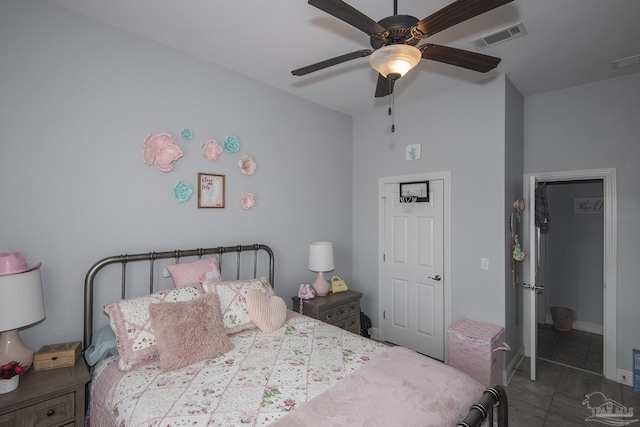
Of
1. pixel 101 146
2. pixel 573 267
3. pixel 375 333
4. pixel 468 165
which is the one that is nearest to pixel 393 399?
pixel 101 146

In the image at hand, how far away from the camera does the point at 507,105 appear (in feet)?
9.77

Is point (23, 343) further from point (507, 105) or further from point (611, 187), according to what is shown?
point (611, 187)

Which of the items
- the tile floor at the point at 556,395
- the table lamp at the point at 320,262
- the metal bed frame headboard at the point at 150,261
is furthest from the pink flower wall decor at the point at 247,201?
the tile floor at the point at 556,395

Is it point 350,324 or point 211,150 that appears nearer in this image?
point 211,150

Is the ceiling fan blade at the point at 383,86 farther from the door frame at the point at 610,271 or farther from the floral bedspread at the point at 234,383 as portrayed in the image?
the door frame at the point at 610,271

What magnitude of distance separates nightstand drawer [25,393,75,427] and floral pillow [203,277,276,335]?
2.89 feet

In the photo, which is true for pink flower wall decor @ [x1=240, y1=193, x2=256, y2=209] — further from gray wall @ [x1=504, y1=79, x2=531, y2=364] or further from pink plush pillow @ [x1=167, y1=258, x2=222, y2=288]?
gray wall @ [x1=504, y1=79, x2=531, y2=364]

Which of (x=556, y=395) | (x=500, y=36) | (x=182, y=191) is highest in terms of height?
(x=500, y=36)

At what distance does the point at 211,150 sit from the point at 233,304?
1337 millimetres

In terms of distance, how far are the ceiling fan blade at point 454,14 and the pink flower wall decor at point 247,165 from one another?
1920 millimetres

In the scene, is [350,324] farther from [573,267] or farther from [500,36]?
[573,267]

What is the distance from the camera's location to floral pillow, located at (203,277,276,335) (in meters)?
2.15

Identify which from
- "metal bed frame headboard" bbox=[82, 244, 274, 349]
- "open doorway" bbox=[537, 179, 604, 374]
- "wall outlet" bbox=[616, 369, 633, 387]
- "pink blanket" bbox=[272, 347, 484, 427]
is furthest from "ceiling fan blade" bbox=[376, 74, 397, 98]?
"wall outlet" bbox=[616, 369, 633, 387]

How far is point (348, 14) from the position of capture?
1.28 meters
